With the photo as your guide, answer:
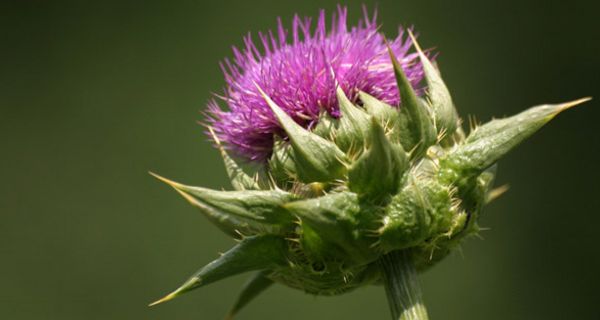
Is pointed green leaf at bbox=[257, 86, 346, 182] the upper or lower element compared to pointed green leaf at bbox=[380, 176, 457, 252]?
upper

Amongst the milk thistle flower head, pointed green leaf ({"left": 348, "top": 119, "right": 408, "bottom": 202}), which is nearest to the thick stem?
the milk thistle flower head

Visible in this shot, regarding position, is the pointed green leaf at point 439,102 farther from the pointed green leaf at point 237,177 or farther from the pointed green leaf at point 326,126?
the pointed green leaf at point 237,177

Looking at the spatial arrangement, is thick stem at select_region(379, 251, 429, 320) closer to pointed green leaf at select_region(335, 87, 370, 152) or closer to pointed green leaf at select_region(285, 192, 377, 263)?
pointed green leaf at select_region(285, 192, 377, 263)

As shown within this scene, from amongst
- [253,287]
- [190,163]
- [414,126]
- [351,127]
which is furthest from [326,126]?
[190,163]

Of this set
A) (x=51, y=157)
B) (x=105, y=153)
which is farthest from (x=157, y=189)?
(x=51, y=157)

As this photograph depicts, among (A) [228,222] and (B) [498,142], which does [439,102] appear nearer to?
(B) [498,142]

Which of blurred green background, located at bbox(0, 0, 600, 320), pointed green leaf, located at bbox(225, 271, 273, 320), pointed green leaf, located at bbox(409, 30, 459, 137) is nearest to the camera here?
pointed green leaf, located at bbox(409, 30, 459, 137)
